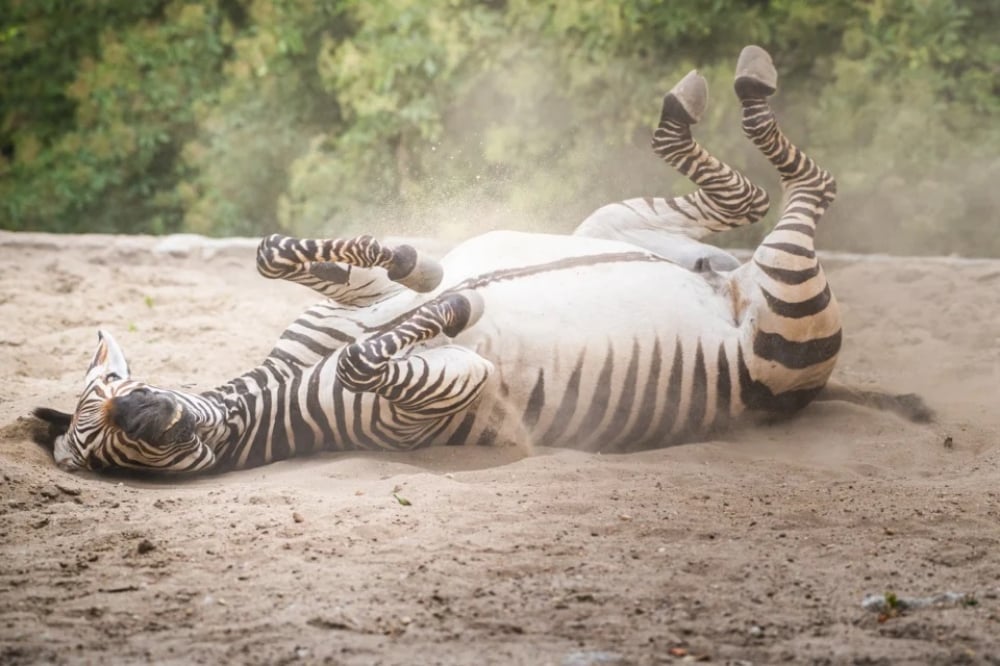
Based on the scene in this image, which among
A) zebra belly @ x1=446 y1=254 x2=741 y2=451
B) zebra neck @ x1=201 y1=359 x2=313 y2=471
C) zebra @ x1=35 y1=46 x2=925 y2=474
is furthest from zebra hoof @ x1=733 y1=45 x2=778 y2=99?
zebra neck @ x1=201 y1=359 x2=313 y2=471

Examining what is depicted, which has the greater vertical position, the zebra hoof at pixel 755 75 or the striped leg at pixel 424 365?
the zebra hoof at pixel 755 75

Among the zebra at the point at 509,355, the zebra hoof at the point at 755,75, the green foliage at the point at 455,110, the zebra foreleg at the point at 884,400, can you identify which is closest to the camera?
the zebra at the point at 509,355

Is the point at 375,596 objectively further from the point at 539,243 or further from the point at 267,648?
the point at 539,243

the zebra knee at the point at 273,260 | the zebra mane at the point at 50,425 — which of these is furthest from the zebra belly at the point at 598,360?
the zebra mane at the point at 50,425

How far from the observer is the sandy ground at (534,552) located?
235 cm

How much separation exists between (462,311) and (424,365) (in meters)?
0.25

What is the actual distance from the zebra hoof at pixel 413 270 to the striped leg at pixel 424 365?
0.10 metres

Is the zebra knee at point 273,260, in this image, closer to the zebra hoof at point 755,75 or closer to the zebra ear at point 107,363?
the zebra ear at point 107,363

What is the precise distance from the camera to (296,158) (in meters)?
9.11

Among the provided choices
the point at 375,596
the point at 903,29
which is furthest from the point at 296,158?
the point at 375,596

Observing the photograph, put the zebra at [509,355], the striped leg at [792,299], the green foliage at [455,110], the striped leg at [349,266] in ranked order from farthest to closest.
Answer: the green foliage at [455,110]
the striped leg at [792,299]
the striped leg at [349,266]
the zebra at [509,355]

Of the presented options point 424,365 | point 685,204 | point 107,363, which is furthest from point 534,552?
point 685,204

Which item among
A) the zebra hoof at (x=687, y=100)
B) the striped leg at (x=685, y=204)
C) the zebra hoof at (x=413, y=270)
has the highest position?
the zebra hoof at (x=687, y=100)

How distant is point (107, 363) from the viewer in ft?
12.7
